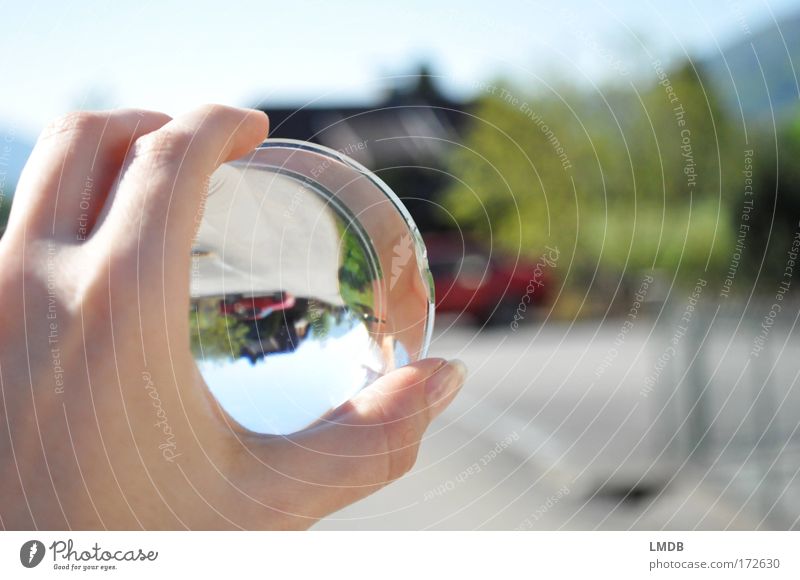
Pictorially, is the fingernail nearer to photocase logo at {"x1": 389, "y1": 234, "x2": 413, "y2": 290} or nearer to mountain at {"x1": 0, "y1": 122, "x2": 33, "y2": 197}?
photocase logo at {"x1": 389, "y1": 234, "x2": 413, "y2": 290}

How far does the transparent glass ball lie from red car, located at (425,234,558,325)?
21.5 ft

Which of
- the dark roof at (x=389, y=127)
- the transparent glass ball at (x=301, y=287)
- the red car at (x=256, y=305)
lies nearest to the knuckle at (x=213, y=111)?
the transparent glass ball at (x=301, y=287)

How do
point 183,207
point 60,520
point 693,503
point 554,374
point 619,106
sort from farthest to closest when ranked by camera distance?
1. point 619,106
2. point 554,374
3. point 693,503
4. point 60,520
5. point 183,207

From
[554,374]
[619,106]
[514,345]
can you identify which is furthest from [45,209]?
[619,106]

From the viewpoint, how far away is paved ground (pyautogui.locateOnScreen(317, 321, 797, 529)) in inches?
114

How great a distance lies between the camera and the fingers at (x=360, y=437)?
32.0 inches

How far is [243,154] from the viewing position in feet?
2.61

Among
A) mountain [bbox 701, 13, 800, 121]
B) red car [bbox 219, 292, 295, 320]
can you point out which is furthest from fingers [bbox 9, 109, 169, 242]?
mountain [bbox 701, 13, 800, 121]

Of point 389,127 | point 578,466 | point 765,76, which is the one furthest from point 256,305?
point 389,127

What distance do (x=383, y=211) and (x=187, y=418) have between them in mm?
287

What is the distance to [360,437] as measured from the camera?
81 centimetres
